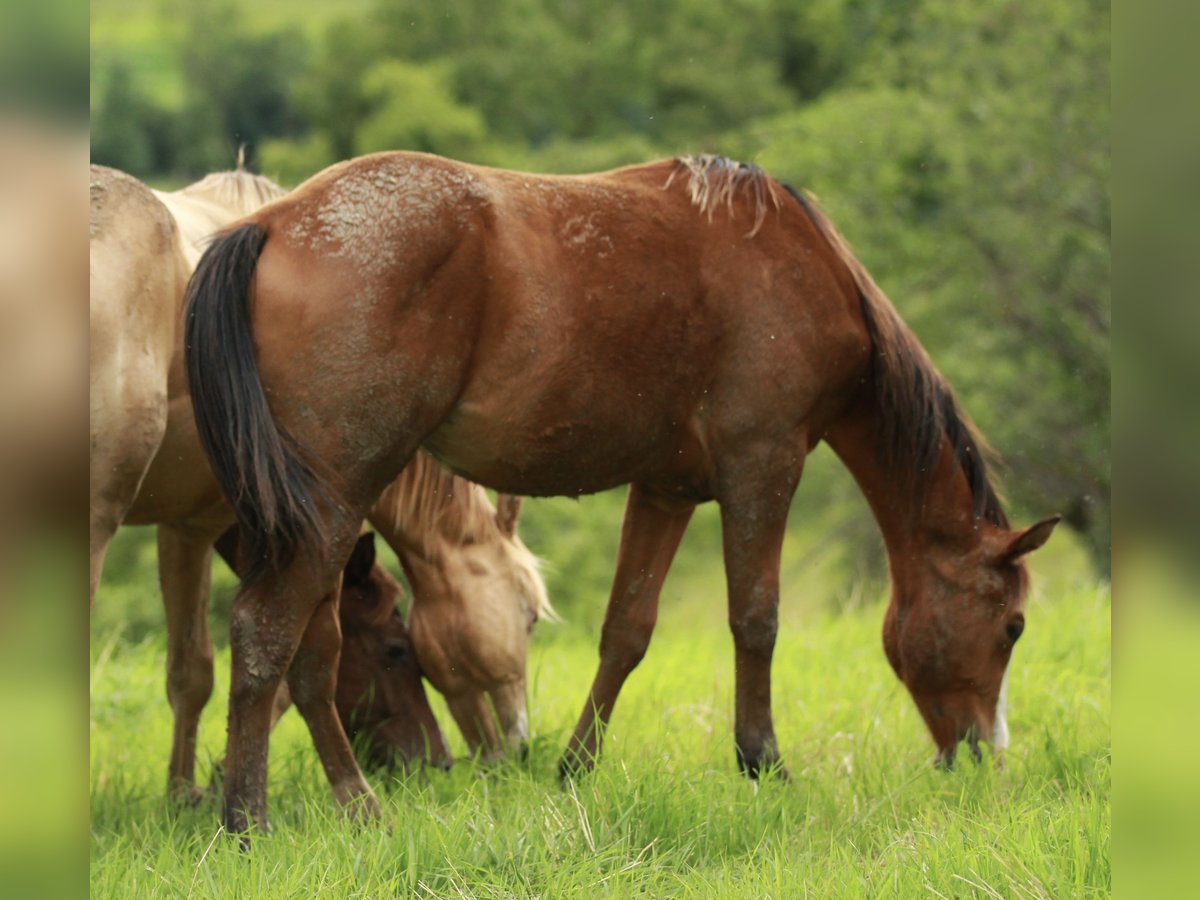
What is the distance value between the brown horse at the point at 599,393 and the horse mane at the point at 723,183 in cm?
1

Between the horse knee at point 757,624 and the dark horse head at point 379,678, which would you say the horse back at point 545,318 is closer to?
the horse knee at point 757,624

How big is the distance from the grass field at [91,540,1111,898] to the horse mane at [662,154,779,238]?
1.82 m

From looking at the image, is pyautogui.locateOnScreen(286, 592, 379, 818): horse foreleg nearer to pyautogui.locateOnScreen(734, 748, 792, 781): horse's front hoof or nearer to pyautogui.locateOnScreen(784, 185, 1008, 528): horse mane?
pyautogui.locateOnScreen(734, 748, 792, 781): horse's front hoof

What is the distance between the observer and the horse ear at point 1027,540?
14.2 feet

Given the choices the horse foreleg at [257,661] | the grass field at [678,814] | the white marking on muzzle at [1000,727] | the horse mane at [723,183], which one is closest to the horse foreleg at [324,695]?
the grass field at [678,814]

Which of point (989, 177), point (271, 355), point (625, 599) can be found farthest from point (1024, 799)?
point (989, 177)

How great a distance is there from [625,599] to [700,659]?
227 cm

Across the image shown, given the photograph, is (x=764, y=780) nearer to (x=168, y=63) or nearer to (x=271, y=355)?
(x=271, y=355)

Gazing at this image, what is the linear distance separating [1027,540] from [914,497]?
0.43 metres

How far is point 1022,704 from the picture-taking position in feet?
17.7

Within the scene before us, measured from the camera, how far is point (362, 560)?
496 centimetres

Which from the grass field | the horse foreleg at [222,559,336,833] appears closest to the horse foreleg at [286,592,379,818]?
the grass field

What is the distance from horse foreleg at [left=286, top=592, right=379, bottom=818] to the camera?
159 inches

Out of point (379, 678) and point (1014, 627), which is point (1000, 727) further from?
point (379, 678)
